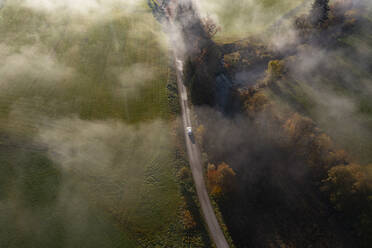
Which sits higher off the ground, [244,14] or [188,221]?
[244,14]

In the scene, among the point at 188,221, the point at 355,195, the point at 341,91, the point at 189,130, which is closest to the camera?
the point at 355,195

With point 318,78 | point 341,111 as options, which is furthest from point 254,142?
point 318,78

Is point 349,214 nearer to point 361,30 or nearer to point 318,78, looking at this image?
point 318,78

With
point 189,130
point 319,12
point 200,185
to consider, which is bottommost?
point 200,185

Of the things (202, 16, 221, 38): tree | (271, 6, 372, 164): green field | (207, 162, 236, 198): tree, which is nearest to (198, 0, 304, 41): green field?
(202, 16, 221, 38): tree

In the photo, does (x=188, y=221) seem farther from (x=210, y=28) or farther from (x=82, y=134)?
(x=210, y=28)

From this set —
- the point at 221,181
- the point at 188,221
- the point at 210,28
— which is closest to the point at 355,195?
the point at 221,181

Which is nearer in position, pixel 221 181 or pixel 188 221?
pixel 188 221

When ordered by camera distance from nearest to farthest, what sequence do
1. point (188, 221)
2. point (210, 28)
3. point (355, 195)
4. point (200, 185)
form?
point (355, 195), point (188, 221), point (200, 185), point (210, 28)
